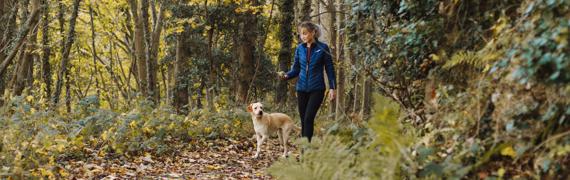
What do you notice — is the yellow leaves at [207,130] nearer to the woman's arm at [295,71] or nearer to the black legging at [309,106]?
the woman's arm at [295,71]

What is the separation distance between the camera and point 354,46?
340 inches

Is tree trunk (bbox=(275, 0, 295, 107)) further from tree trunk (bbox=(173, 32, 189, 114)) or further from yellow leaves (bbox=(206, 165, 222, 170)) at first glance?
yellow leaves (bbox=(206, 165, 222, 170))

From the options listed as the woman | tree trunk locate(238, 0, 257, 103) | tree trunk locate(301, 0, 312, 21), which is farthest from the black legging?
tree trunk locate(238, 0, 257, 103)

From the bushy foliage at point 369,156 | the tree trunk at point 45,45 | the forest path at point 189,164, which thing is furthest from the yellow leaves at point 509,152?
the tree trunk at point 45,45

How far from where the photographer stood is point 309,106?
8.44 m

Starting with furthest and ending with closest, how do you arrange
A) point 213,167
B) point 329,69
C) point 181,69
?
point 181,69 < point 213,167 < point 329,69

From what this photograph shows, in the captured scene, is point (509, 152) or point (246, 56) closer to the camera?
point (509, 152)

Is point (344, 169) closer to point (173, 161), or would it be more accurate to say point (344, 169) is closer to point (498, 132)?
point (498, 132)

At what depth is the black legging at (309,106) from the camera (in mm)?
8414

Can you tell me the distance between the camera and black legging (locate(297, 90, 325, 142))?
8414mm

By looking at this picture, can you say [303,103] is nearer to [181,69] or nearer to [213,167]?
[213,167]

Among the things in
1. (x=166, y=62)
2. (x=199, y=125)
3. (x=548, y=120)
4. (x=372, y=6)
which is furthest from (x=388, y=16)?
(x=166, y=62)

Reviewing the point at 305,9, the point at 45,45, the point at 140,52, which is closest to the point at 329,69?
the point at 305,9

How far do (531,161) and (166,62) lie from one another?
17.5 meters
